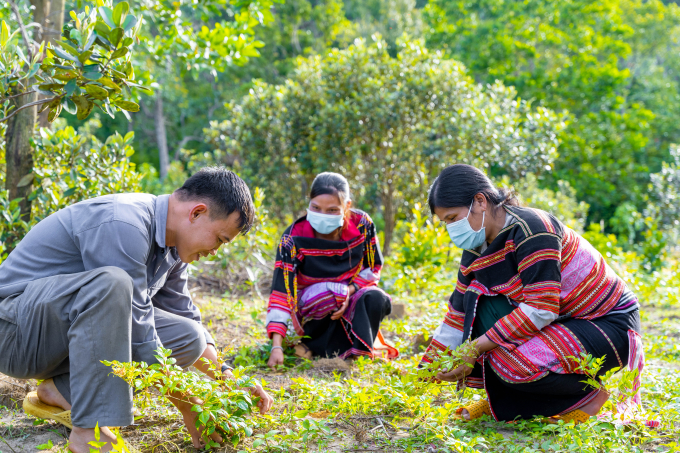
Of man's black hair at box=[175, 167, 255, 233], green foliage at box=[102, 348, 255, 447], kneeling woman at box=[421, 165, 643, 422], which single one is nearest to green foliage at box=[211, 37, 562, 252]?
kneeling woman at box=[421, 165, 643, 422]

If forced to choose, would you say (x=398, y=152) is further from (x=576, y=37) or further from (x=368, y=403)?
(x=576, y=37)

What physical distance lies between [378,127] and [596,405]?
187 inches

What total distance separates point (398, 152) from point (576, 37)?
12053mm

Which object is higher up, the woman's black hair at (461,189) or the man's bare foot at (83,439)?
the woman's black hair at (461,189)

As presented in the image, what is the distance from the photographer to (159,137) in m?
20.1

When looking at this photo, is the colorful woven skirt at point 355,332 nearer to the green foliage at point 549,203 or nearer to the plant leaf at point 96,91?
the plant leaf at point 96,91

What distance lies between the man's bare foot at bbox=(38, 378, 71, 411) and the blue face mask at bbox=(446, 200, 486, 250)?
6.34 ft

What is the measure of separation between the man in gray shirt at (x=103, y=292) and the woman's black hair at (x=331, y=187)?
4.47 ft

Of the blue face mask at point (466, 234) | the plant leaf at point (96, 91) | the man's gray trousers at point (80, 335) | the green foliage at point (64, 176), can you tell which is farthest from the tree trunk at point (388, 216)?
the man's gray trousers at point (80, 335)

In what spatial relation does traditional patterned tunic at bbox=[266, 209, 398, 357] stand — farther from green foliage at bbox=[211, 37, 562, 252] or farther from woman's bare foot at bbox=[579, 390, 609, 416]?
green foliage at bbox=[211, 37, 562, 252]

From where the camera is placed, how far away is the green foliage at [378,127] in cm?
664

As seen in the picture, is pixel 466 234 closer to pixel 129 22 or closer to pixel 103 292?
pixel 103 292

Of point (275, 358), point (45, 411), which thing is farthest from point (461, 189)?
point (45, 411)

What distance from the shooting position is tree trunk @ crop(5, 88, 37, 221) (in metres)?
3.58
